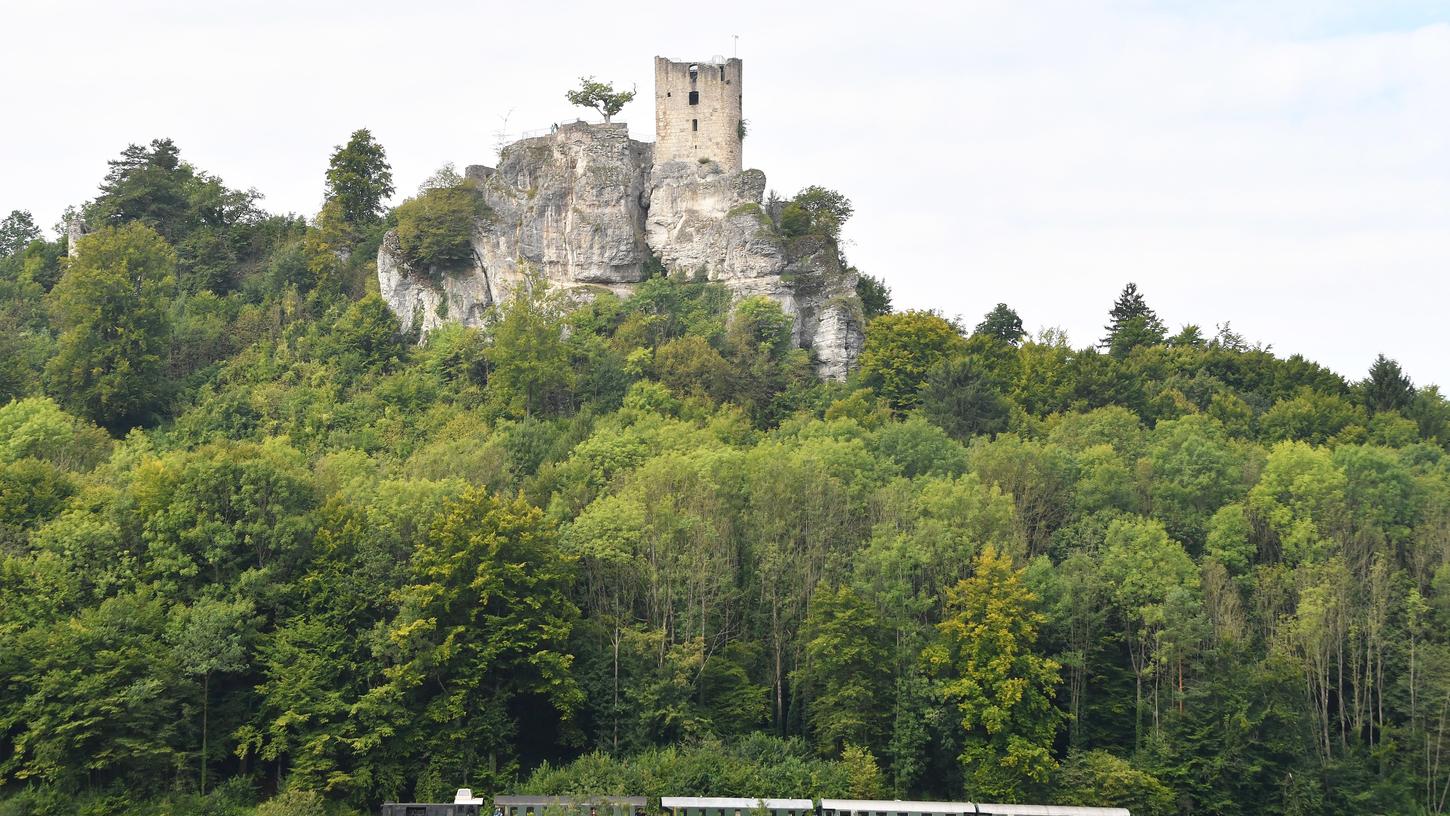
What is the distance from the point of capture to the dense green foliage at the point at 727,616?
124 feet

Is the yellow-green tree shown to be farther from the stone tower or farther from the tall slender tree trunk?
the stone tower

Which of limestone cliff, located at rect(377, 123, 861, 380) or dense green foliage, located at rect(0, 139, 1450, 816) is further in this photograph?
limestone cliff, located at rect(377, 123, 861, 380)

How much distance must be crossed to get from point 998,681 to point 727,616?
714 cm

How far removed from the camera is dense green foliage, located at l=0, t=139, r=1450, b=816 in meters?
37.8

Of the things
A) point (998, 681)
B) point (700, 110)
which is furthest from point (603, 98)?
point (998, 681)

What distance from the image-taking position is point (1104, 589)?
41969mm

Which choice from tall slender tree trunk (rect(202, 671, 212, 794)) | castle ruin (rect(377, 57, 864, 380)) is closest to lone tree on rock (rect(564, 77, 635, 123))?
castle ruin (rect(377, 57, 864, 380))

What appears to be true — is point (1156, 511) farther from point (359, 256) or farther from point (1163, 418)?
point (359, 256)

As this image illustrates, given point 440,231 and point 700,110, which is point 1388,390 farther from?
point 440,231

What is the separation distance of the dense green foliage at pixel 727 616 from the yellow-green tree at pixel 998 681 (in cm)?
8

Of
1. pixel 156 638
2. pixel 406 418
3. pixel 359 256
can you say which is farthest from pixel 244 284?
pixel 156 638

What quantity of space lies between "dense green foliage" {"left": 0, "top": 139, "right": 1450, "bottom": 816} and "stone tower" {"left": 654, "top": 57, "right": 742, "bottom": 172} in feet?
46.4

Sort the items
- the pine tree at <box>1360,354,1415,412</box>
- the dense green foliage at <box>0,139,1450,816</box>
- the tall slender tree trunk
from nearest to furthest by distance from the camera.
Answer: the tall slender tree trunk, the dense green foliage at <box>0,139,1450,816</box>, the pine tree at <box>1360,354,1415,412</box>

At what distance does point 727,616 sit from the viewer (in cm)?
4256
